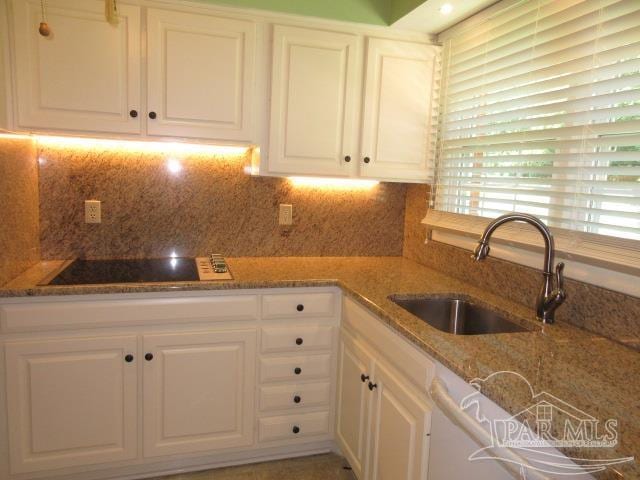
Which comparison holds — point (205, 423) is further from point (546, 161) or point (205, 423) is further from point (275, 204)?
point (546, 161)

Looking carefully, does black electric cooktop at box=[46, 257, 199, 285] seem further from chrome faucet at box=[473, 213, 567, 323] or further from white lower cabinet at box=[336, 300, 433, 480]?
chrome faucet at box=[473, 213, 567, 323]

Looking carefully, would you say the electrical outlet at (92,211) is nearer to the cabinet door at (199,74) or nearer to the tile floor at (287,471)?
the cabinet door at (199,74)

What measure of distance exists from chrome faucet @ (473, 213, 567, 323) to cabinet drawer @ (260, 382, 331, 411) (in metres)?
1.05

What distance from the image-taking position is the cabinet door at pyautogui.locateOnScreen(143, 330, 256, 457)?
1919mm

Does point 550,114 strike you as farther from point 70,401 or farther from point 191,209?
point 70,401

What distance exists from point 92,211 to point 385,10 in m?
1.77

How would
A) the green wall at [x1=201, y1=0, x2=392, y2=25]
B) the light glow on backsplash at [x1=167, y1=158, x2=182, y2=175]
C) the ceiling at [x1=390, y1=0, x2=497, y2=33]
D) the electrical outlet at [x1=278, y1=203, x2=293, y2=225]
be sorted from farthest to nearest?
the electrical outlet at [x1=278, y1=203, x2=293, y2=225] < the light glow on backsplash at [x1=167, y1=158, x2=182, y2=175] < the green wall at [x1=201, y1=0, x2=392, y2=25] < the ceiling at [x1=390, y1=0, x2=497, y2=33]

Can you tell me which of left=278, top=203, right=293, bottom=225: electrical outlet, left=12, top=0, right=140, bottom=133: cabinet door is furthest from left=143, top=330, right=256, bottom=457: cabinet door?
left=12, top=0, right=140, bottom=133: cabinet door

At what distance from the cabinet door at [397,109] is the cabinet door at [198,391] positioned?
1.09m

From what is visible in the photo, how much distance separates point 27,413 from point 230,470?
891mm

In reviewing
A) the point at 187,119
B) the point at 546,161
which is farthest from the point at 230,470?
the point at 546,161

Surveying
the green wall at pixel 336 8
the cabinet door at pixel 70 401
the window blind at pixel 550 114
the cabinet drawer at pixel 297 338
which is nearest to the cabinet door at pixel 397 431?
the cabinet drawer at pixel 297 338

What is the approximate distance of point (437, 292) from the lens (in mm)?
1922

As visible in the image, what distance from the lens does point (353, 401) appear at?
1.93m
